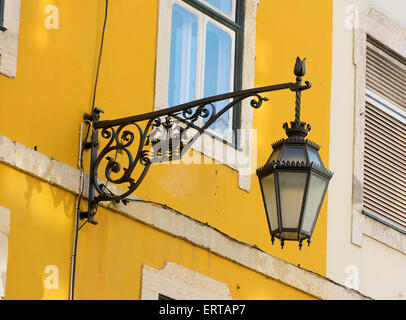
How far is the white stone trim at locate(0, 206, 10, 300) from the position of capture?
8461mm

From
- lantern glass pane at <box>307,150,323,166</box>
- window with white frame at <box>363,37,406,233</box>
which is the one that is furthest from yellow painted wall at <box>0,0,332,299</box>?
lantern glass pane at <box>307,150,323,166</box>

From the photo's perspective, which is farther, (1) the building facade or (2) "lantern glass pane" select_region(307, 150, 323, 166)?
(1) the building facade

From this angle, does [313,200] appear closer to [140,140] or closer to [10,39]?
[140,140]

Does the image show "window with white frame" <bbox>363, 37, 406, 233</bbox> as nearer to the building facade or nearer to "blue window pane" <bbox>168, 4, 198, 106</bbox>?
the building facade

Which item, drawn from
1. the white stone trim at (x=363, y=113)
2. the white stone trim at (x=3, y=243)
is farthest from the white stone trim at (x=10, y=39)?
the white stone trim at (x=363, y=113)

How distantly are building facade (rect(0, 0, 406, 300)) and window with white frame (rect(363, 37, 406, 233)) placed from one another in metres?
0.03

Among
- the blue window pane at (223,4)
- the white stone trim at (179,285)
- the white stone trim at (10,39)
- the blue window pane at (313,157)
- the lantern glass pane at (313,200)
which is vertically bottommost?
the white stone trim at (179,285)

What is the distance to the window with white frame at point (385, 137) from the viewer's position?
12039 millimetres

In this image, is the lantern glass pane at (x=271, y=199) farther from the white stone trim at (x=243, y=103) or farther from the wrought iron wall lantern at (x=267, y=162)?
the white stone trim at (x=243, y=103)

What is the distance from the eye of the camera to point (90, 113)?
9.45 metres

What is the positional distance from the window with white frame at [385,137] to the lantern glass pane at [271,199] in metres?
3.06

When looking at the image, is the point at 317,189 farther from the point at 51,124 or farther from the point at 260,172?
the point at 51,124

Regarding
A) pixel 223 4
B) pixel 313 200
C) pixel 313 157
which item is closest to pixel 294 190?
pixel 313 200
